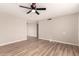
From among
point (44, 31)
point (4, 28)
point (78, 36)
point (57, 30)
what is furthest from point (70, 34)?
point (4, 28)

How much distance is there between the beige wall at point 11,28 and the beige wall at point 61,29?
7.39ft

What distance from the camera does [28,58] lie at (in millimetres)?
880

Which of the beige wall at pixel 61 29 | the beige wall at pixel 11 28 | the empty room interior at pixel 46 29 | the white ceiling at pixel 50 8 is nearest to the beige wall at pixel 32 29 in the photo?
the beige wall at pixel 61 29

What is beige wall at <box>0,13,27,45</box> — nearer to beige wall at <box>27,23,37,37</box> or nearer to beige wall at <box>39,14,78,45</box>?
beige wall at <box>39,14,78,45</box>

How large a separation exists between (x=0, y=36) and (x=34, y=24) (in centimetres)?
562

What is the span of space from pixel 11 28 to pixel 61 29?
410cm

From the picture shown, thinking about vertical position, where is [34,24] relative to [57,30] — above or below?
above

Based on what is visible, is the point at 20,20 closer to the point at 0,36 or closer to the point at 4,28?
the point at 4,28

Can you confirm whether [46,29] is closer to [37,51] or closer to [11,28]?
[11,28]

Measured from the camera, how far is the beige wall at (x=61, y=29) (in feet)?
20.7

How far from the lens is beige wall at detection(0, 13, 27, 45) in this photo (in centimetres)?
564

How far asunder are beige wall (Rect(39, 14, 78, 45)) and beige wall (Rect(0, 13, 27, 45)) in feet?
7.39

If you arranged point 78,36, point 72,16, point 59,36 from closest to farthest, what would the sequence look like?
point 78,36 < point 72,16 < point 59,36

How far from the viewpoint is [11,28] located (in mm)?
6352
